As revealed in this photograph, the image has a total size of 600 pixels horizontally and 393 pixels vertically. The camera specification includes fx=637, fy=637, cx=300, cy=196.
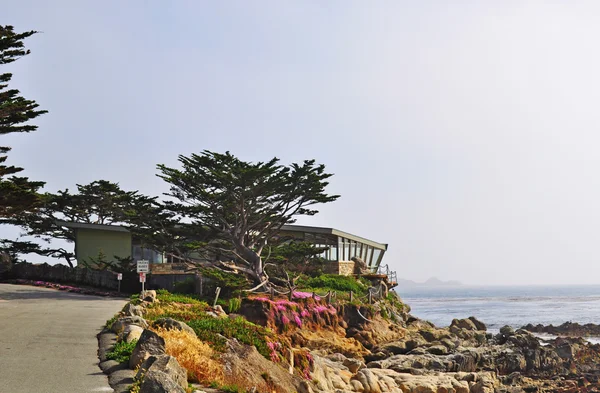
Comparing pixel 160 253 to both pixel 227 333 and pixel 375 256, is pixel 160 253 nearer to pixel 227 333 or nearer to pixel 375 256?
pixel 375 256

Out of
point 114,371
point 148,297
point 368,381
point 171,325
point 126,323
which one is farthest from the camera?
point 148,297

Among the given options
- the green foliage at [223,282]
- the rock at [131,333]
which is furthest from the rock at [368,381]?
the green foliage at [223,282]

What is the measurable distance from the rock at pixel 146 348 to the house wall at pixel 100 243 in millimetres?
33271

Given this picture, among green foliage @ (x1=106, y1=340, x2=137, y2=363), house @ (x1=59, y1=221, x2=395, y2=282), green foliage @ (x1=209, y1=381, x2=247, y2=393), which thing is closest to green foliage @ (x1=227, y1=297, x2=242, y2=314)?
house @ (x1=59, y1=221, x2=395, y2=282)

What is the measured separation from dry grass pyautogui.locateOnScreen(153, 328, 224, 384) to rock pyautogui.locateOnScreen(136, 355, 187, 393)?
1510mm

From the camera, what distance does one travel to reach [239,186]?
36.4 metres

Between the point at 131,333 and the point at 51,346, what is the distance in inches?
77.3

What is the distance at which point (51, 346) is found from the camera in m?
15.1

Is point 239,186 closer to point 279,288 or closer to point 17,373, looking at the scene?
point 279,288

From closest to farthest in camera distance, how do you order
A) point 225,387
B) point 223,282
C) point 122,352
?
1. point 225,387
2. point 122,352
3. point 223,282

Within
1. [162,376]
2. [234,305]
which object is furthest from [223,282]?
[162,376]

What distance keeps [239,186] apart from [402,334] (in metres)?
12.6

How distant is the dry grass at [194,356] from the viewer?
12258 mm

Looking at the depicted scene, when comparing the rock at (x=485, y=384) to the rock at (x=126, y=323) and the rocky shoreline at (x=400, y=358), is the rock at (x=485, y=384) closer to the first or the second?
the rocky shoreline at (x=400, y=358)
